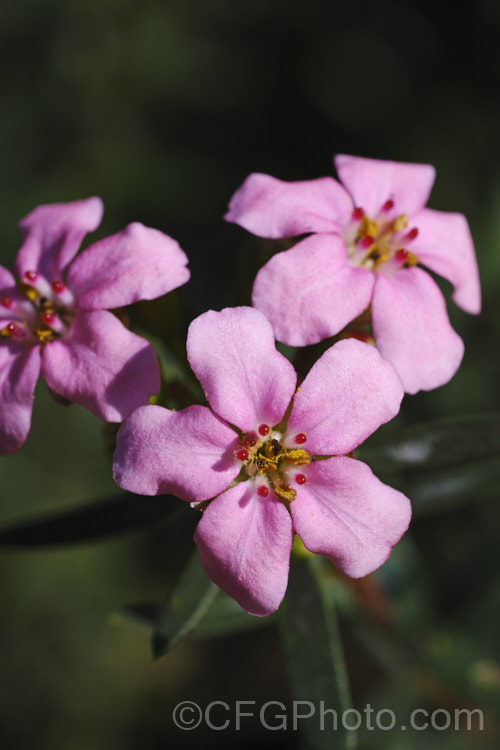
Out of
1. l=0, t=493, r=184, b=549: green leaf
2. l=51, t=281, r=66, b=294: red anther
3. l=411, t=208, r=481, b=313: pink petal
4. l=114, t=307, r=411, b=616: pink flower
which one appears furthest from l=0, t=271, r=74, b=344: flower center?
l=411, t=208, r=481, b=313: pink petal

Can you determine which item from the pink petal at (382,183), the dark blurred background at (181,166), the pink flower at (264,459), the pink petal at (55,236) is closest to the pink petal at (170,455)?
the pink flower at (264,459)

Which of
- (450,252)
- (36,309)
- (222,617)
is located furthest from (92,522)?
(450,252)

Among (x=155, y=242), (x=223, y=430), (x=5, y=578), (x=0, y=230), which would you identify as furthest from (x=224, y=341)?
(x=0, y=230)

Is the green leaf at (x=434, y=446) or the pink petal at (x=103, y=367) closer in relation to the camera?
the pink petal at (x=103, y=367)

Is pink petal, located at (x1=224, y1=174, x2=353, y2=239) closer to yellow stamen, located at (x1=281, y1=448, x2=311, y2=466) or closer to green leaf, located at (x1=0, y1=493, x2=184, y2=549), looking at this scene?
yellow stamen, located at (x1=281, y1=448, x2=311, y2=466)

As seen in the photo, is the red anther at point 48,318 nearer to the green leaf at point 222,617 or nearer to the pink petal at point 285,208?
the pink petal at point 285,208

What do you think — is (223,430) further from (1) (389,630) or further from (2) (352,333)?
(1) (389,630)
